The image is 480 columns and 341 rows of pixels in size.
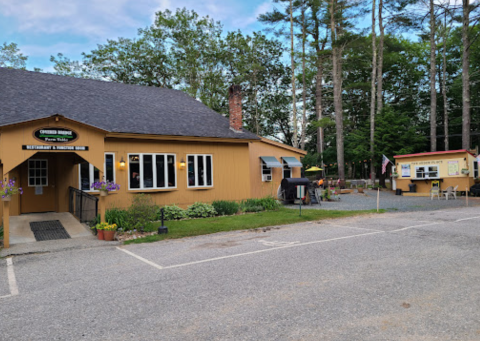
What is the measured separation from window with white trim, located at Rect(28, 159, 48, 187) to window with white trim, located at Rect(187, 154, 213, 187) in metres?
5.38

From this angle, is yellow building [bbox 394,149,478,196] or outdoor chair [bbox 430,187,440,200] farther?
yellow building [bbox 394,149,478,196]

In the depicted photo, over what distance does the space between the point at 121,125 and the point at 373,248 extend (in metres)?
10.0

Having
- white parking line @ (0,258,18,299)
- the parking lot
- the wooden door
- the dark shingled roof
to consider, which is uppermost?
the dark shingled roof

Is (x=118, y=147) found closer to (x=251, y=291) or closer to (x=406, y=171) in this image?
(x=251, y=291)

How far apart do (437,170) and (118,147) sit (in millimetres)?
19057

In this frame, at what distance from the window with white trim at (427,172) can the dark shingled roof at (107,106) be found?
42.4ft

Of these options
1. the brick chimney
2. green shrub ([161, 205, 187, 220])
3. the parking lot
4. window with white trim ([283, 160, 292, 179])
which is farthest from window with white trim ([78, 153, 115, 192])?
window with white trim ([283, 160, 292, 179])

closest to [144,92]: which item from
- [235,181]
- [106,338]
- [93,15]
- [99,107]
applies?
[99,107]

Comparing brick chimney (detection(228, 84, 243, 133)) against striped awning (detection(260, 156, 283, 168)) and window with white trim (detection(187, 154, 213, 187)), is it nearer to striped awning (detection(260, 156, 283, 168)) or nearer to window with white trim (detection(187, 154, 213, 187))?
window with white trim (detection(187, 154, 213, 187))

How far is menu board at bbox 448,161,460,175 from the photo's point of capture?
1992cm

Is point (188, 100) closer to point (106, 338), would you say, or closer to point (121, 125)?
point (121, 125)

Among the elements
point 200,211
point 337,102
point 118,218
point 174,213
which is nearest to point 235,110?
point 200,211

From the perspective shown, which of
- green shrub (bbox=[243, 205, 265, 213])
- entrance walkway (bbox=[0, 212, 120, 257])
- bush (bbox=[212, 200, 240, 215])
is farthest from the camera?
green shrub (bbox=[243, 205, 265, 213])

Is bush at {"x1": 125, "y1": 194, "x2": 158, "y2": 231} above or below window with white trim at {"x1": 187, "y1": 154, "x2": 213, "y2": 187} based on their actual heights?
below
